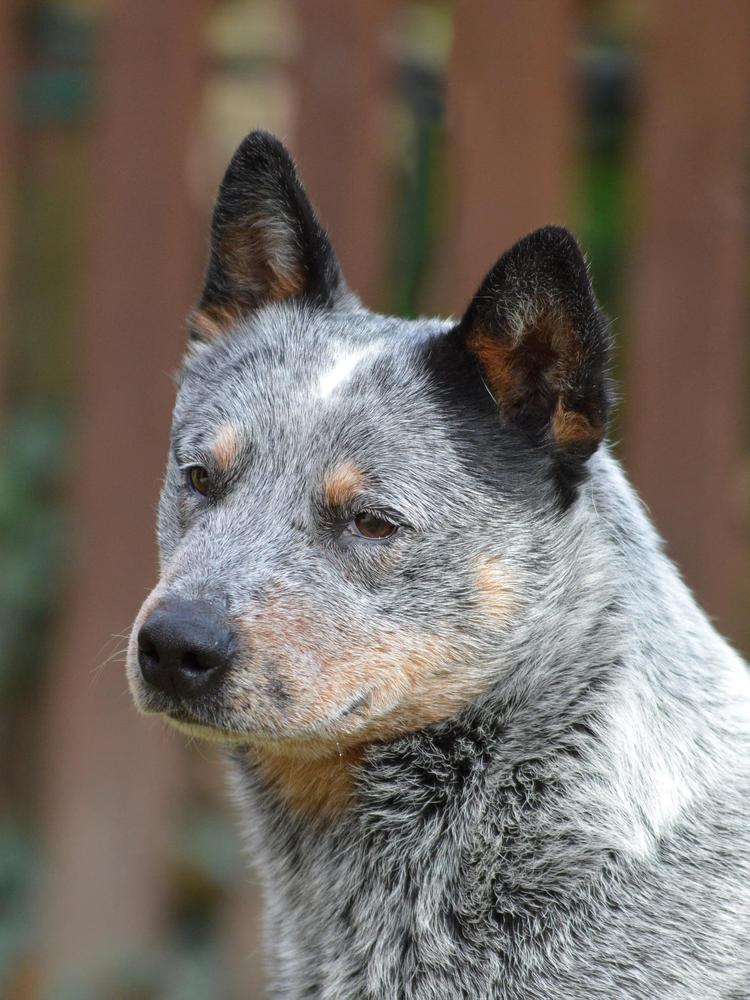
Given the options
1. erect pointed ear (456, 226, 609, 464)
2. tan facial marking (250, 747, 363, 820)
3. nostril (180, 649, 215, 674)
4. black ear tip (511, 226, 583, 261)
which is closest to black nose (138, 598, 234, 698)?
nostril (180, 649, 215, 674)

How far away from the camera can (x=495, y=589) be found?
3.03 metres

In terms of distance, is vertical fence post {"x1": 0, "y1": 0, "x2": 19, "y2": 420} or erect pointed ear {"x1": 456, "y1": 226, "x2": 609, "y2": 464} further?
vertical fence post {"x1": 0, "y1": 0, "x2": 19, "y2": 420}

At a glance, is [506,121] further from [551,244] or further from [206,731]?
[206,731]

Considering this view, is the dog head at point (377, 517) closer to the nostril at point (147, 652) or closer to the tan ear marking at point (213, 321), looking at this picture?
the nostril at point (147, 652)

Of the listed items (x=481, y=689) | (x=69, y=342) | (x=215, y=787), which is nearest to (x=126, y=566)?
(x=215, y=787)

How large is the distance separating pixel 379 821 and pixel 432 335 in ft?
3.57

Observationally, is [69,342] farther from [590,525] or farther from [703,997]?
[703,997]

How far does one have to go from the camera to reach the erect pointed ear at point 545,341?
2.91m

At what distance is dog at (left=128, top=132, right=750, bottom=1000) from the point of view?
Answer: 284 cm

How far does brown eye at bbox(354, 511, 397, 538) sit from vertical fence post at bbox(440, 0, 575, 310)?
1928mm

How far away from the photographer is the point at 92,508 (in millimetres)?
5223

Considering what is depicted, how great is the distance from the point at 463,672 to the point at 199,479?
748 millimetres

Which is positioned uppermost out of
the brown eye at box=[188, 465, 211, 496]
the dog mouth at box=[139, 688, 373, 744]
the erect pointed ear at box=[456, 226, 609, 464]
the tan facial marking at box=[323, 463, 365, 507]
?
the erect pointed ear at box=[456, 226, 609, 464]

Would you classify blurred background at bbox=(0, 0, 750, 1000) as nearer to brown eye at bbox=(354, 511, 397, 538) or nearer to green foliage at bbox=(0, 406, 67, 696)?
green foliage at bbox=(0, 406, 67, 696)
